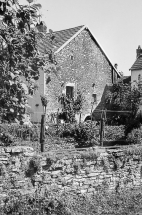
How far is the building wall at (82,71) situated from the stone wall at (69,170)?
15.2 m

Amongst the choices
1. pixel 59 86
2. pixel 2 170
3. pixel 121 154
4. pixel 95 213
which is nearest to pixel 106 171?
pixel 121 154

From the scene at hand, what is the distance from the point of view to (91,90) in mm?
28312

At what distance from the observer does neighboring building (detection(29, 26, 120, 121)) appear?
84.2ft

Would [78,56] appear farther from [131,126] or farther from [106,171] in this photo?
[106,171]

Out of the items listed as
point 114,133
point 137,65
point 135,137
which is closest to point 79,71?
point 137,65

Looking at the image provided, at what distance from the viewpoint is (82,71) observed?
27.8 meters

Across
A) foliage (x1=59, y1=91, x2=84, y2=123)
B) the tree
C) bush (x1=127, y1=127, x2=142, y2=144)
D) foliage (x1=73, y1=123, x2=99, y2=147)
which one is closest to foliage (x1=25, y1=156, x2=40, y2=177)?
the tree

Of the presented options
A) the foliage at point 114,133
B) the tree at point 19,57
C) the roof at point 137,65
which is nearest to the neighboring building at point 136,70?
the roof at point 137,65

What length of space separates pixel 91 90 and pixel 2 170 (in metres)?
20.9

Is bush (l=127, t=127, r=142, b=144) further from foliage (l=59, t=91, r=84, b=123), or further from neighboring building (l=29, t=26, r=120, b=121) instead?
neighboring building (l=29, t=26, r=120, b=121)

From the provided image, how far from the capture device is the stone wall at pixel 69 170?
804 cm

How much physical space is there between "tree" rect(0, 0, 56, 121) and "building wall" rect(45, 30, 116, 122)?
1886cm

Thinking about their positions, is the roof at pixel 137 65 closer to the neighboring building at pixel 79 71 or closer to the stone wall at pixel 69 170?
the neighboring building at pixel 79 71

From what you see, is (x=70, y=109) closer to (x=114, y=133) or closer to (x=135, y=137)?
(x=114, y=133)
